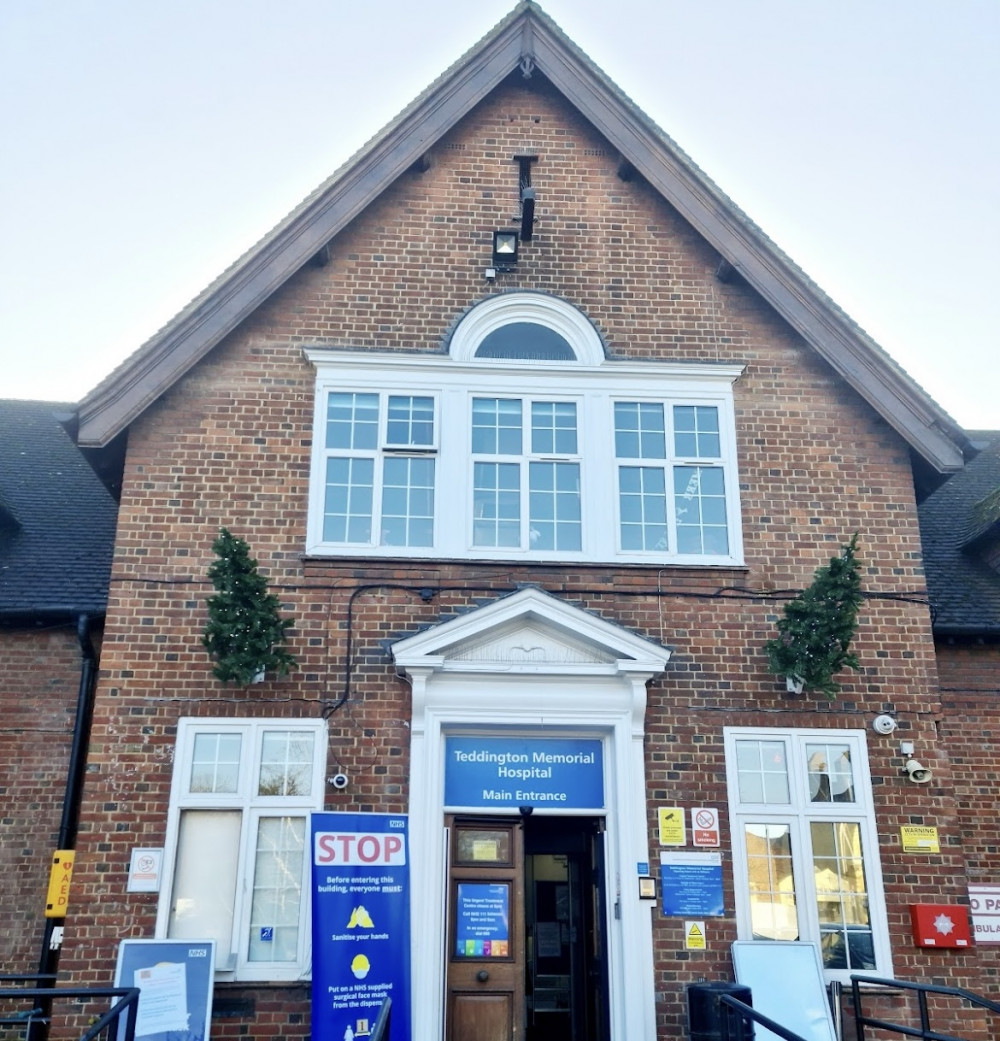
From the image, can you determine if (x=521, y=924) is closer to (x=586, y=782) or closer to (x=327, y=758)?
(x=586, y=782)

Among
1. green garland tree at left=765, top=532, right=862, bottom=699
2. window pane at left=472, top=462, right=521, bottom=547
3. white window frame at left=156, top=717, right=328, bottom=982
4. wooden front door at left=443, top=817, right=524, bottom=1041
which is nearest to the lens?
white window frame at left=156, top=717, right=328, bottom=982

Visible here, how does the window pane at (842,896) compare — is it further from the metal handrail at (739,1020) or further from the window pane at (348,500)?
the window pane at (348,500)

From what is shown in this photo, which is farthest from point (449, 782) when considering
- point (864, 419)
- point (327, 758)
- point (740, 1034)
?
point (864, 419)

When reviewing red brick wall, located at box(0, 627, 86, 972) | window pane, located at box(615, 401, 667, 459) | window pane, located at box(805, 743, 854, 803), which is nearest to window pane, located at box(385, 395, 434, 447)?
window pane, located at box(615, 401, 667, 459)

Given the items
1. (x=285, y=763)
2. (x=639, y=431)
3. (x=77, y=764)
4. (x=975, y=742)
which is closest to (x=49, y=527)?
(x=77, y=764)

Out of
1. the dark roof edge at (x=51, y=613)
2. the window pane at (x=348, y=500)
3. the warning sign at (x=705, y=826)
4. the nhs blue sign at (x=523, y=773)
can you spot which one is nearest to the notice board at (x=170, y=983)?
the nhs blue sign at (x=523, y=773)

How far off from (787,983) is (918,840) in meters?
1.75

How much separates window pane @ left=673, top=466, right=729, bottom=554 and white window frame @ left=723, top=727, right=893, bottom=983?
5.72 ft

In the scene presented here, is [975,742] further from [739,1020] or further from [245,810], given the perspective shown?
[245,810]

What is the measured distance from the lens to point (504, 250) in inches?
424

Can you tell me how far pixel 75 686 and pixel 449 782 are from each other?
4.28 meters

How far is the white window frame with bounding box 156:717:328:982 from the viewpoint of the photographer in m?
8.49

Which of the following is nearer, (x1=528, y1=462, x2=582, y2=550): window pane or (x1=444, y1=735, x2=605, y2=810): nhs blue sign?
(x1=444, y1=735, x2=605, y2=810): nhs blue sign

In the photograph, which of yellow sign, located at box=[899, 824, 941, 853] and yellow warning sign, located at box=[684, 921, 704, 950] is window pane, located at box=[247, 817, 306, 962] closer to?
yellow warning sign, located at box=[684, 921, 704, 950]
